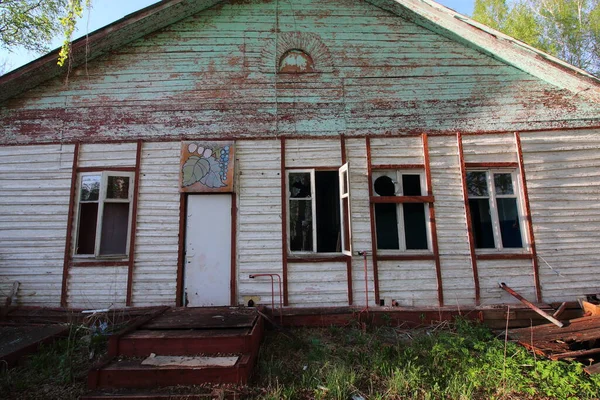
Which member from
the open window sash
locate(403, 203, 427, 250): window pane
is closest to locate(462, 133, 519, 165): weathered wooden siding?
locate(403, 203, 427, 250): window pane

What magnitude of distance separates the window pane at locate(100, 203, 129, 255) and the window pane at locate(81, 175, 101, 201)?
12.9 inches

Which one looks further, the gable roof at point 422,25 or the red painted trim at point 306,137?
the red painted trim at point 306,137

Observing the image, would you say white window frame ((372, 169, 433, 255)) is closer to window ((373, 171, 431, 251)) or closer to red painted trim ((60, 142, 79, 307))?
window ((373, 171, 431, 251))

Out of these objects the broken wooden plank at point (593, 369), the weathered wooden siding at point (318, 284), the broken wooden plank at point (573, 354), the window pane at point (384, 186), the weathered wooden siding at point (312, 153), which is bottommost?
the broken wooden plank at point (593, 369)

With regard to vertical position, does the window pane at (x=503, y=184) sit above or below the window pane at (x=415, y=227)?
above

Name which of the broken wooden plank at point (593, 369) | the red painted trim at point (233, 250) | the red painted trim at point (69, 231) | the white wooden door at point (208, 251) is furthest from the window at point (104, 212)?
the broken wooden plank at point (593, 369)

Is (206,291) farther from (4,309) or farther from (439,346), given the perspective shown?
(439,346)

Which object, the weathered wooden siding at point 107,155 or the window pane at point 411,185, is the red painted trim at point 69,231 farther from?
the window pane at point 411,185

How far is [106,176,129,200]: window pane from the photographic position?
22.0ft

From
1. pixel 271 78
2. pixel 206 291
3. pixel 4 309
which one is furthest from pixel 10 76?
pixel 206 291

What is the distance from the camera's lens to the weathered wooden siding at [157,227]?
250 inches

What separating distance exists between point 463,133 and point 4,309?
30.7 ft

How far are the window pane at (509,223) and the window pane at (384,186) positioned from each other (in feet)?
7.06

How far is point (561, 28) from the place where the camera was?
1627 cm
